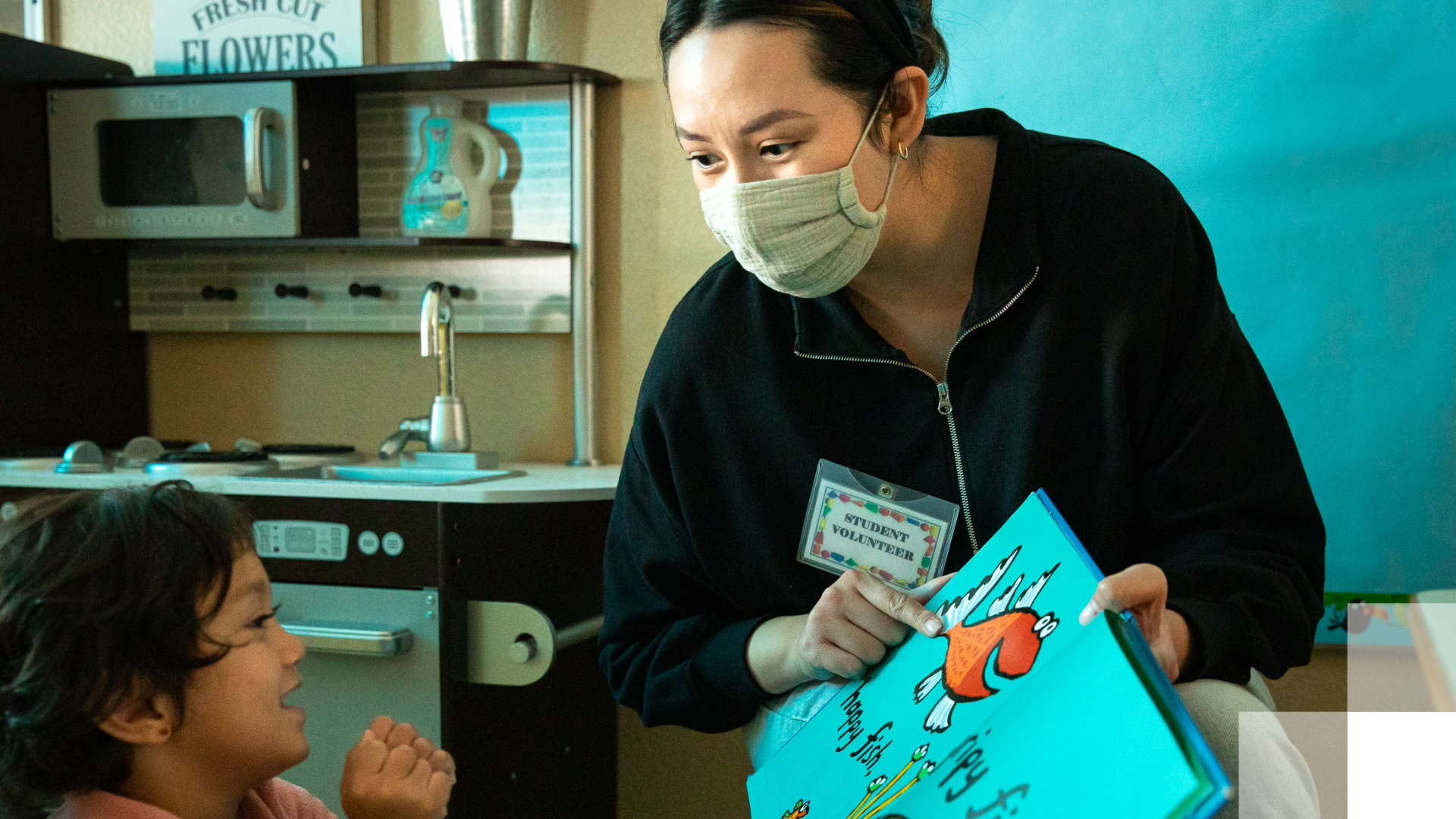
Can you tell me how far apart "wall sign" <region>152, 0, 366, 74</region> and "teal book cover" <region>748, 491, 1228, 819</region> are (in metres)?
1.93

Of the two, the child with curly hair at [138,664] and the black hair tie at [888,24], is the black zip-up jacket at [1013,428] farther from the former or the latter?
the child with curly hair at [138,664]

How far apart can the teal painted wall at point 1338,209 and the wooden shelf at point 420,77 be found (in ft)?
3.26

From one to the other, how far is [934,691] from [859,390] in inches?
17.4

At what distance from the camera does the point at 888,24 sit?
1.14 metres

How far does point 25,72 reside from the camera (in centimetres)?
233

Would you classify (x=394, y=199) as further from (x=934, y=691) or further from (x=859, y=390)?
(x=934, y=691)

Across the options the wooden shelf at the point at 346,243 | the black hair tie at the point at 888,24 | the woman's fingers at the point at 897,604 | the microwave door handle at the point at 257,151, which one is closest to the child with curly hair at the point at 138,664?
the woman's fingers at the point at 897,604

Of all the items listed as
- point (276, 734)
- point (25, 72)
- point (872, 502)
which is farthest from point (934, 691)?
point (25, 72)

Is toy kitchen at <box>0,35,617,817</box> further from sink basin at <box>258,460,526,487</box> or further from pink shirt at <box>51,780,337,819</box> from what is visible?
pink shirt at <box>51,780,337,819</box>

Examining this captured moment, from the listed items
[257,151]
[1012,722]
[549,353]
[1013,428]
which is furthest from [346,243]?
[1012,722]

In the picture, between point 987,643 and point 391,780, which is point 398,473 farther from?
point 987,643

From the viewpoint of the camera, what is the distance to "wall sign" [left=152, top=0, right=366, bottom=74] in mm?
2396

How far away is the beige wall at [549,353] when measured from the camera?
2.30 meters

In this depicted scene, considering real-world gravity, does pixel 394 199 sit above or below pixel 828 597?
above
